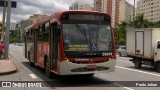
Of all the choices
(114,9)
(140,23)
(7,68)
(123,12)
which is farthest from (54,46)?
(123,12)

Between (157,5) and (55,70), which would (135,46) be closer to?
(55,70)

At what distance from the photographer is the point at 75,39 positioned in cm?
1325

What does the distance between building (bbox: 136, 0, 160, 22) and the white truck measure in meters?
129

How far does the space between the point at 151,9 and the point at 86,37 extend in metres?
143

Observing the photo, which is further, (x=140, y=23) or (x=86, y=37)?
(x=140, y=23)

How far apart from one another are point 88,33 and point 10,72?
6.21 meters

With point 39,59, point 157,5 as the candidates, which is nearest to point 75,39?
point 39,59

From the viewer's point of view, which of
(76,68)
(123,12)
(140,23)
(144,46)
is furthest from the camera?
(123,12)

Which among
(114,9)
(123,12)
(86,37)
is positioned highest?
(123,12)

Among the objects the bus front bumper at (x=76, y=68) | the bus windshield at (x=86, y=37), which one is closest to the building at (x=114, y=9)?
the bus windshield at (x=86, y=37)

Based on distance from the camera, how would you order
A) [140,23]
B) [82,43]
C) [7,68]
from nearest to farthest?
[82,43] → [7,68] → [140,23]

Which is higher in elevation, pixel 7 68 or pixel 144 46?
pixel 144 46

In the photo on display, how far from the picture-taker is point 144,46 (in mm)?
22328

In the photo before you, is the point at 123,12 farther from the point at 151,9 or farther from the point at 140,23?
the point at 151,9
